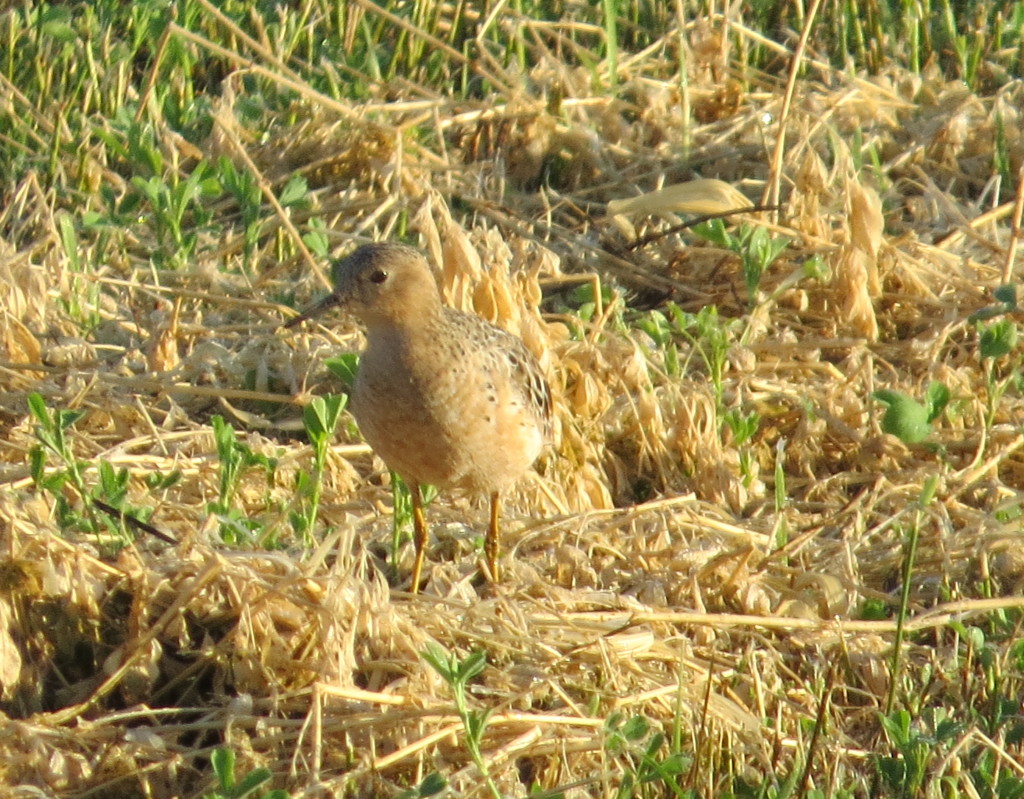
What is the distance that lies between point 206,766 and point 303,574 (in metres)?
0.52

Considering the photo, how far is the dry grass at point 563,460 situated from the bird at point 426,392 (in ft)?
0.97

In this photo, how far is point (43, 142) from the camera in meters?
7.78

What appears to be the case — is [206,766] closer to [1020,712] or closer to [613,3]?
[1020,712]

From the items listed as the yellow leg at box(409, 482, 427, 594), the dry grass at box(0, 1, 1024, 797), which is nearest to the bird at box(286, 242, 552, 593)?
the yellow leg at box(409, 482, 427, 594)

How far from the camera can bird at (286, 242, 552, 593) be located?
5059 millimetres

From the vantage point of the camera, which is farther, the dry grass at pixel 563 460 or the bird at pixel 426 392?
the bird at pixel 426 392

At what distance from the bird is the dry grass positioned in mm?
295

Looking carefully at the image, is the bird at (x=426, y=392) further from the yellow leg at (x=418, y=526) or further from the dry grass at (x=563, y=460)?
the dry grass at (x=563, y=460)

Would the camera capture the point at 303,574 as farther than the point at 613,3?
No

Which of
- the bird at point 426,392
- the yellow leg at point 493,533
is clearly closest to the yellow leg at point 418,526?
the bird at point 426,392

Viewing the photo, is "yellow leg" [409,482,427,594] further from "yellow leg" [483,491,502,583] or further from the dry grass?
"yellow leg" [483,491,502,583]

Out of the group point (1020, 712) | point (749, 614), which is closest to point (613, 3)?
point (749, 614)

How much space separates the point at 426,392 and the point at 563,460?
0.97 metres

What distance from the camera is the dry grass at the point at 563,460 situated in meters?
4.31
